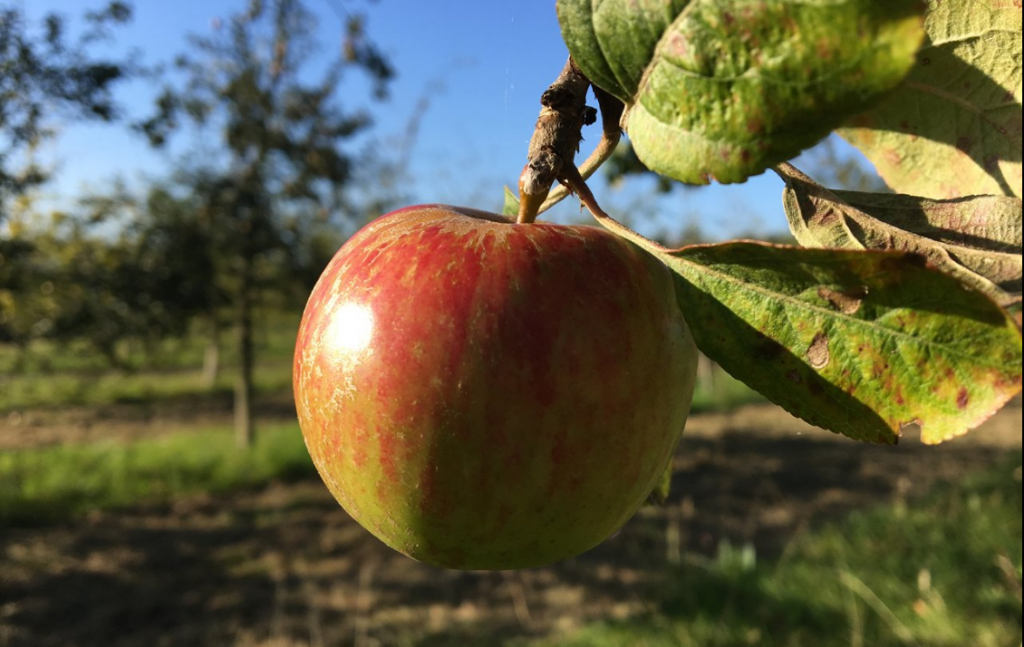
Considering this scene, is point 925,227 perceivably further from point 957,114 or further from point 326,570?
point 326,570

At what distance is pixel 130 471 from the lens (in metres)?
5.21

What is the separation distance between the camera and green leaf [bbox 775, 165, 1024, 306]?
32 cm

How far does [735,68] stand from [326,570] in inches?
156

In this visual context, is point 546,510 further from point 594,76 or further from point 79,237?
point 79,237

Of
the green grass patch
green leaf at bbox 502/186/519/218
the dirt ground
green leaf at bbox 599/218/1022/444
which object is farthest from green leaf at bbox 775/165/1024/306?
the green grass patch

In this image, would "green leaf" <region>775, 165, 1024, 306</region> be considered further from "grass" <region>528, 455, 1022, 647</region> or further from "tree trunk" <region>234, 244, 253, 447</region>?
"tree trunk" <region>234, 244, 253, 447</region>

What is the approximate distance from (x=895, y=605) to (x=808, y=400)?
2.58 m

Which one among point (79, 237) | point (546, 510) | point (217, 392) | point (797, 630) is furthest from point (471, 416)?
point (217, 392)

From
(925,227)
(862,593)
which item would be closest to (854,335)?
(925,227)

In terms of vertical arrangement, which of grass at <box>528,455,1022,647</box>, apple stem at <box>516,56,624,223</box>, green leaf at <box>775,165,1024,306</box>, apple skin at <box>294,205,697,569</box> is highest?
apple stem at <box>516,56,624,223</box>

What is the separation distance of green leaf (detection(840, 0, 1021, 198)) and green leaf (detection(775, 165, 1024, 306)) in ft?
0.25

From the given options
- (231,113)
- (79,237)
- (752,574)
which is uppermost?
(231,113)

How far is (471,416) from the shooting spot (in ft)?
1.26

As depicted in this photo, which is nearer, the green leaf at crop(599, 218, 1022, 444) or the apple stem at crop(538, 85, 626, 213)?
the green leaf at crop(599, 218, 1022, 444)
